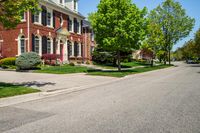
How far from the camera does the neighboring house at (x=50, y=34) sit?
1204 inches

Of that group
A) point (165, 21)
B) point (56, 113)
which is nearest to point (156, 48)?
point (165, 21)

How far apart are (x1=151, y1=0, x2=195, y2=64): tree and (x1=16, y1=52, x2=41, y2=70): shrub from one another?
3520cm

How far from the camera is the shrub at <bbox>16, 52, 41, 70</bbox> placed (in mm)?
26641

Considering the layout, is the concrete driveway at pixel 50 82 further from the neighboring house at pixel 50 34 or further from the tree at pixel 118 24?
the neighboring house at pixel 50 34

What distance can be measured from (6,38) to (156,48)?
1067 inches

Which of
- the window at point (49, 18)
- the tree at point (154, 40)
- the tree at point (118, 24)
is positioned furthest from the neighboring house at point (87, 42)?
the tree at point (118, 24)

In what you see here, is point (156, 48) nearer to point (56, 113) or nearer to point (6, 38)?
point (6, 38)

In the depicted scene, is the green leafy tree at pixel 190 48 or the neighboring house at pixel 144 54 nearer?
the neighboring house at pixel 144 54

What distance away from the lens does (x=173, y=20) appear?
55.9 m

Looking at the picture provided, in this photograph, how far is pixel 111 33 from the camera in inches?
1073

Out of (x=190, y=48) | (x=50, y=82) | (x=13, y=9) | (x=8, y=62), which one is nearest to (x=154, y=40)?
(x=190, y=48)

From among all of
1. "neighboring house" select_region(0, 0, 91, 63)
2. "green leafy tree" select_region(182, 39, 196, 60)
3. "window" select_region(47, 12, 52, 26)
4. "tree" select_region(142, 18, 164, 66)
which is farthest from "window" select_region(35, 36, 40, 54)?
"green leafy tree" select_region(182, 39, 196, 60)

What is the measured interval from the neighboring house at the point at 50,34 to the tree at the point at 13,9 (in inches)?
671

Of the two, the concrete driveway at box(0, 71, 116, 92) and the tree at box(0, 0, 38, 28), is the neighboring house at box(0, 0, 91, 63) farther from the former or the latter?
the tree at box(0, 0, 38, 28)
